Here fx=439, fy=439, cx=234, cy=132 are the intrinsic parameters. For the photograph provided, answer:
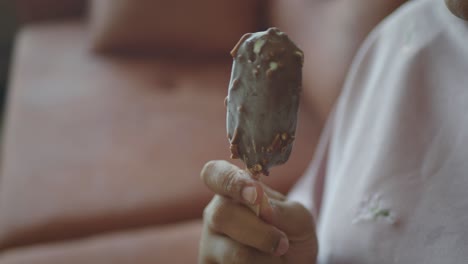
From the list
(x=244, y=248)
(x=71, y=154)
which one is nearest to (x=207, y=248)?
(x=244, y=248)

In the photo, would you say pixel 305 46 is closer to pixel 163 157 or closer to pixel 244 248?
pixel 163 157

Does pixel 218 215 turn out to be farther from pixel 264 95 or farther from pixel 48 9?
pixel 48 9

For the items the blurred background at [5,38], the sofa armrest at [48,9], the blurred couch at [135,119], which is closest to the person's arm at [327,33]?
the blurred couch at [135,119]

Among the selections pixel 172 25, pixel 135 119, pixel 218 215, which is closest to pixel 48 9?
pixel 172 25

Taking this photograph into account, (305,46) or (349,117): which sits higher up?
(305,46)

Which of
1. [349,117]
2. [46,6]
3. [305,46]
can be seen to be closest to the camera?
[349,117]

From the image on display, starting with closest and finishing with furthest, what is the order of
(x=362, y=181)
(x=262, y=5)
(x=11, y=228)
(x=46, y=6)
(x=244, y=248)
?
(x=244, y=248)
(x=362, y=181)
(x=11, y=228)
(x=262, y=5)
(x=46, y=6)

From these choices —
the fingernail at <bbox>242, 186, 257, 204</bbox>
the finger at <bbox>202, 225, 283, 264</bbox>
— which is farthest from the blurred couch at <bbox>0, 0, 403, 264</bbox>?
the fingernail at <bbox>242, 186, 257, 204</bbox>

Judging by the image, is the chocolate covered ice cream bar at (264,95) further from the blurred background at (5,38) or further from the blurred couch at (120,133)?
the blurred background at (5,38)
